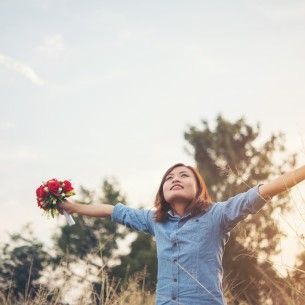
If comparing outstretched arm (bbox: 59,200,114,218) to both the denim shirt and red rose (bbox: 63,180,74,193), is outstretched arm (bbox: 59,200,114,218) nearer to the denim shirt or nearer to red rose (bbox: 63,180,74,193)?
red rose (bbox: 63,180,74,193)

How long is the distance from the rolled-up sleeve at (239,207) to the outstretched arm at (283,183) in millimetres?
35

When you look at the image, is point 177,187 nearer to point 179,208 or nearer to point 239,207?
point 179,208

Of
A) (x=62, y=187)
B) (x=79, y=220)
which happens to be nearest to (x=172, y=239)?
(x=62, y=187)

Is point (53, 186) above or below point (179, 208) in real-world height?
above

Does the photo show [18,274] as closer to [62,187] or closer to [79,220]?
[79,220]

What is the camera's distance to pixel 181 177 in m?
3.02

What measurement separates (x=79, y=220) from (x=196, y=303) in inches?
814

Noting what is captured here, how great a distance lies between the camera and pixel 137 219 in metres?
3.04

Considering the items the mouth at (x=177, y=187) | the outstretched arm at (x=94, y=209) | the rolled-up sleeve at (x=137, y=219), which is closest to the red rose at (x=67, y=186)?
the outstretched arm at (x=94, y=209)

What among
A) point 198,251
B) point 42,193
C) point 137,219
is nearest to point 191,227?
point 198,251

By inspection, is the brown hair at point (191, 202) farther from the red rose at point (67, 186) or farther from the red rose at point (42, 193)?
the red rose at point (42, 193)

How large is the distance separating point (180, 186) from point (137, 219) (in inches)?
15.0

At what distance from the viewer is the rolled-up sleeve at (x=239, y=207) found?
7.77 ft

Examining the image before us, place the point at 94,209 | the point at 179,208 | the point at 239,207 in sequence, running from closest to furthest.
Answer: the point at 239,207, the point at 179,208, the point at 94,209
